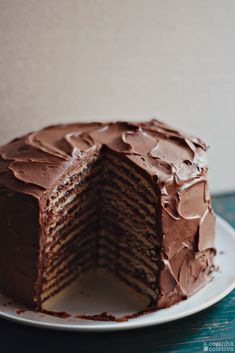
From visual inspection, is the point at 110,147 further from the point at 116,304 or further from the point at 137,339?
the point at 137,339

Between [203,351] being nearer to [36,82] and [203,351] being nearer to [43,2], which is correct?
[36,82]

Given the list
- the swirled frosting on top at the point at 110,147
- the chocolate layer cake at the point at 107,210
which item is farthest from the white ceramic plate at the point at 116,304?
the swirled frosting on top at the point at 110,147

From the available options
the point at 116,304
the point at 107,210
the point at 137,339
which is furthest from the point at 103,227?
the point at 137,339

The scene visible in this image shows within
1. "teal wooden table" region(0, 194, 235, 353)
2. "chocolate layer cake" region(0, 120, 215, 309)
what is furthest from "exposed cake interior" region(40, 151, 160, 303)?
"teal wooden table" region(0, 194, 235, 353)

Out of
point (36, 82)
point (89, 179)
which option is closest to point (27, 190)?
point (89, 179)

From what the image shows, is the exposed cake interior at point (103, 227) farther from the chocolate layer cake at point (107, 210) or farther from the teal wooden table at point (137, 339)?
the teal wooden table at point (137, 339)

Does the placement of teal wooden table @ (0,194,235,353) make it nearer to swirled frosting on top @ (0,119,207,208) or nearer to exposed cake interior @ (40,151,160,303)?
exposed cake interior @ (40,151,160,303)
